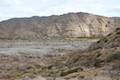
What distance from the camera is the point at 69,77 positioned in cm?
2005

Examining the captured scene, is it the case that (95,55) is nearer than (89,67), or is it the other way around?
(89,67)

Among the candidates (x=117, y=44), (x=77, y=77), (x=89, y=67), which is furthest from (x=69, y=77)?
(x=117, y=44)

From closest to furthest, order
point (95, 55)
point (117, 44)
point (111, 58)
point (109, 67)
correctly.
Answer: point (109, 67) → point (111, 58) → point (95, 55) → point (117, 44)

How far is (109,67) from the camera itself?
21266 mm

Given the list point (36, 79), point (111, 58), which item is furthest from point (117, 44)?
point (36, 79)

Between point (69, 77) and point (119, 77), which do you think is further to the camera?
point (69, 77)

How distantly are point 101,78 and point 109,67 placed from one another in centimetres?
259

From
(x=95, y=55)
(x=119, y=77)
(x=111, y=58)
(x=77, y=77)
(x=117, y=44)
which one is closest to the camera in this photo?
(x=119, y=77)

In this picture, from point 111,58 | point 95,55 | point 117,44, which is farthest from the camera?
point 117,44

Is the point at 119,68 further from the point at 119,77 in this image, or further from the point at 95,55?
the point at 95,55

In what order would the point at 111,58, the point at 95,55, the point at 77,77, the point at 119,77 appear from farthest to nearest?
the point at 95,55 < the point at 111,58 < the point at 77,77 < the point at 119,77

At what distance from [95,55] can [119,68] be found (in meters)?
4.60

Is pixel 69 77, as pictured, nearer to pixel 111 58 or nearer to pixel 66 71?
pixel 66 71

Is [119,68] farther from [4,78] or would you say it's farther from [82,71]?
[4,78]
